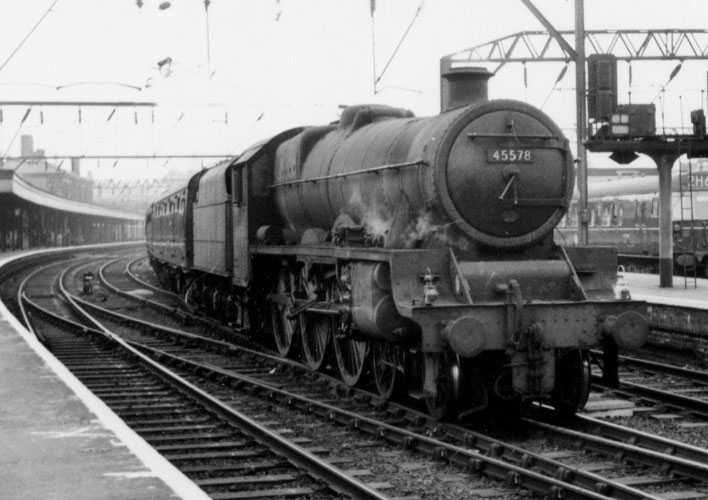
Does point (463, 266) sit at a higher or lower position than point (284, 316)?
higher

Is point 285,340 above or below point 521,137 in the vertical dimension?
below

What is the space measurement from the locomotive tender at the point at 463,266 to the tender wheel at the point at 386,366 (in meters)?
0.02

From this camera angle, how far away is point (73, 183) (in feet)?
297

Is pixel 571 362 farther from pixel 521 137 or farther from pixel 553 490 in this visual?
pixel 553 490

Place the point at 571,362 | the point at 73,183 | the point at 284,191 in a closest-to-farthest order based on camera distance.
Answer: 1. the point at 571,362
2. the point at 284,191
3. the point at 73,183

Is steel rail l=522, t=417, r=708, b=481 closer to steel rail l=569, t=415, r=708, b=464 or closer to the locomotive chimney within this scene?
steel rail l=569, t=415, r=708, b=464

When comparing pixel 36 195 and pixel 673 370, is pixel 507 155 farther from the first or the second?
pixel 36 195

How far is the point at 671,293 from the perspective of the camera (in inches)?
701

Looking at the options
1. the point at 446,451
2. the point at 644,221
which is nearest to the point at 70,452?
the point at 446,451

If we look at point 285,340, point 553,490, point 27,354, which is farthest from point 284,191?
point 553,490

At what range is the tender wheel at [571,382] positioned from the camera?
9.27 meters

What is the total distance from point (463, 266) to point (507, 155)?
1223 mm

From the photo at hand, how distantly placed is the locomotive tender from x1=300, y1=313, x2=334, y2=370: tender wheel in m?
0.11

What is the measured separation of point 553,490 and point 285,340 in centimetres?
777
